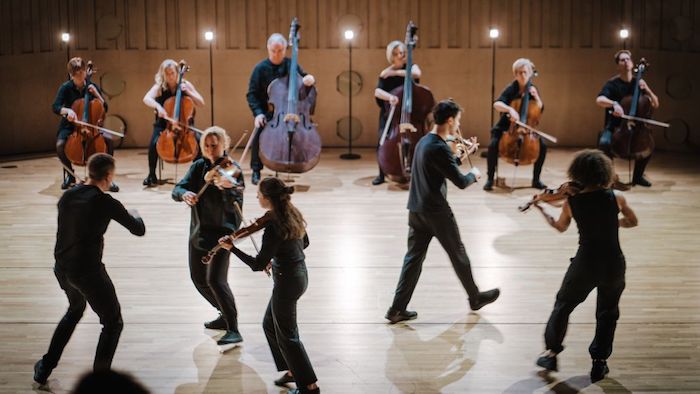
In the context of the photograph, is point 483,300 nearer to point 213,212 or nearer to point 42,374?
point 213,212

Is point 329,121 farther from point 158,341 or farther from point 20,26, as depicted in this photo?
point 158,341

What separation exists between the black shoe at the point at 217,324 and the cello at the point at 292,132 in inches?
136

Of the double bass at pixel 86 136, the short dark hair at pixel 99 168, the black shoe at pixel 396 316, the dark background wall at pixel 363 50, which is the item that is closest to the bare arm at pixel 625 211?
the black shoe at pixel 396 316

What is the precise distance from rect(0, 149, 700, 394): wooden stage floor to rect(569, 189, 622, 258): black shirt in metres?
0.67

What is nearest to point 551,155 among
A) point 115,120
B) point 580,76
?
point 580,76

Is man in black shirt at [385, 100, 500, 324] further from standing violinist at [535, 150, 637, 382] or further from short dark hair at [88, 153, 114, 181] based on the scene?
short dark hair at [88, 153, 114, 181]

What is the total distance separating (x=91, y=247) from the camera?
4.30 m

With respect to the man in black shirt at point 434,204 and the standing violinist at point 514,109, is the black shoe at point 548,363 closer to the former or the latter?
the man in black shirt at point 434,204

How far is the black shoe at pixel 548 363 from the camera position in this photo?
462cm

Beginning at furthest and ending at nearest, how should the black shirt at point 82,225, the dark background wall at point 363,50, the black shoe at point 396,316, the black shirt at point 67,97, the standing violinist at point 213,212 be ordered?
the dark background wall at point 363,50, the black shirt at point 67,97, the black shoe at point 396,316, the standing violinist at point 213,212, the black shirt at point 82,225

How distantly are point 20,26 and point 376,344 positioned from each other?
768cm

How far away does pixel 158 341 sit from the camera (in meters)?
5.02

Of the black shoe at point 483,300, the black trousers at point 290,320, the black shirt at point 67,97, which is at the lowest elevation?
the black shoe at point 483,300

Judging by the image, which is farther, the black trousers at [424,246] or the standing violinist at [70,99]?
the standing violinist at [70,99]
